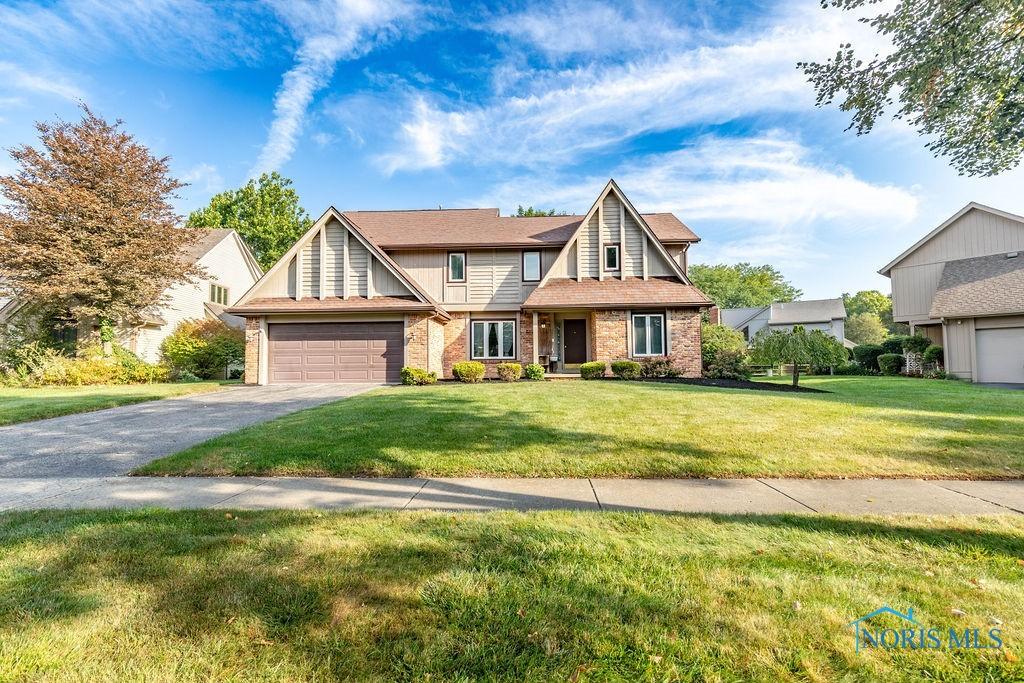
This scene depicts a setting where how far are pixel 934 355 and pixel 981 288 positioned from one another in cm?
346

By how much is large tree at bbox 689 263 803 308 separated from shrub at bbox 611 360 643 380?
49.9 meters

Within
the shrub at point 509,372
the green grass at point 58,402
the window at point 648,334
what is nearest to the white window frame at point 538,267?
the window at point 648,334

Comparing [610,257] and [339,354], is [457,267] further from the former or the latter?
[610,257]

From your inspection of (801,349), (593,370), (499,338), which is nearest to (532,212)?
(499,338)

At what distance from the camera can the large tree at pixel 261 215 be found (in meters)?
36.7

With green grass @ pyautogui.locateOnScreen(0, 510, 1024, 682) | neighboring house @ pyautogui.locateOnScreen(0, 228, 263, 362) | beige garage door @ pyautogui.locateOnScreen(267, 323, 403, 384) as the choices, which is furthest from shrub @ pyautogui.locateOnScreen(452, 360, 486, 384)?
green grass @ pyautogui.locateOnScreen(0, 510, 1024, 682)

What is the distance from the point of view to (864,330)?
5316 centimetres

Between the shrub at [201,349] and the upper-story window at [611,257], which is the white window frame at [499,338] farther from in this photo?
the shrub at [201,349]

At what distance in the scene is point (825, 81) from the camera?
7059 millimetres

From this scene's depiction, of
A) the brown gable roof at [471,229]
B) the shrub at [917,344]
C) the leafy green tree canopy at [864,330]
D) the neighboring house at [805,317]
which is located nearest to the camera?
the brown gable roof at [471,229]

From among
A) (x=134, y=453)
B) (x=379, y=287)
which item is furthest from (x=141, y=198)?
(x=134, y=453)

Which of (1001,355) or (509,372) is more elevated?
(1001,355)

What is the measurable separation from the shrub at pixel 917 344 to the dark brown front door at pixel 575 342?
54.7 feet

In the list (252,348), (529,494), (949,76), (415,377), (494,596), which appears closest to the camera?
(494,596)
